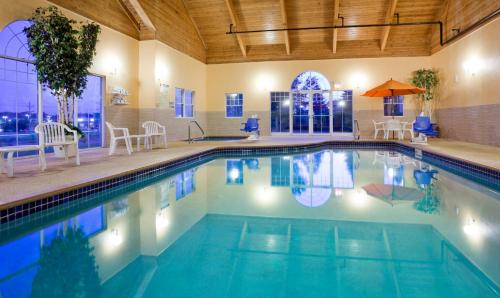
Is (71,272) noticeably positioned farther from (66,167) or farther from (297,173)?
(297,173)

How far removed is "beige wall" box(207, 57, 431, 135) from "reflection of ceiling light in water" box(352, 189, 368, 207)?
9246mm

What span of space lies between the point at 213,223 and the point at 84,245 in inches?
42.6

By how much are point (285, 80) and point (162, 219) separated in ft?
35.5

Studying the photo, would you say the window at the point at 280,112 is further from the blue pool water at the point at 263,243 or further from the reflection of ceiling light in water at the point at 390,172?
the blue pool water at the point at 263,243

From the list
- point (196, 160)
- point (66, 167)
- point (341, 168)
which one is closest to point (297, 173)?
point (341, 168)

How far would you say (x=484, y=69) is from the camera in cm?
859

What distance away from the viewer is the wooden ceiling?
958 cm

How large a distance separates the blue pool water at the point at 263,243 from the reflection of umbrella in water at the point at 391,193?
2cm

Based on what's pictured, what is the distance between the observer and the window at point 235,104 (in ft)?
45.9

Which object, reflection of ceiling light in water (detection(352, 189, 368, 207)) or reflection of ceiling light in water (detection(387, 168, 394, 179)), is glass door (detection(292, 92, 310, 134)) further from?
reflection of ceiling light in water (detection(352, 189, 368, 207))

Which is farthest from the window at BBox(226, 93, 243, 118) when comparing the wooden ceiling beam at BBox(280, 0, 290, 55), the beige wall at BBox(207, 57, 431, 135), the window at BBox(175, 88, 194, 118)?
the wooden ceiling beam at BBox(280, 0, 290, 55)

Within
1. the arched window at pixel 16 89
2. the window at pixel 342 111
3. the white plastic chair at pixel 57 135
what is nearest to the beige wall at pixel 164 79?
the arched window at pixel 16 89

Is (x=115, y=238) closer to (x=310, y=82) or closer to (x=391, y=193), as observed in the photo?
(x=391, y=193)

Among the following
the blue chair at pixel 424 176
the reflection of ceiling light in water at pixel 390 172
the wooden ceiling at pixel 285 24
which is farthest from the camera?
the wooden ceiling at pixel 285 24
